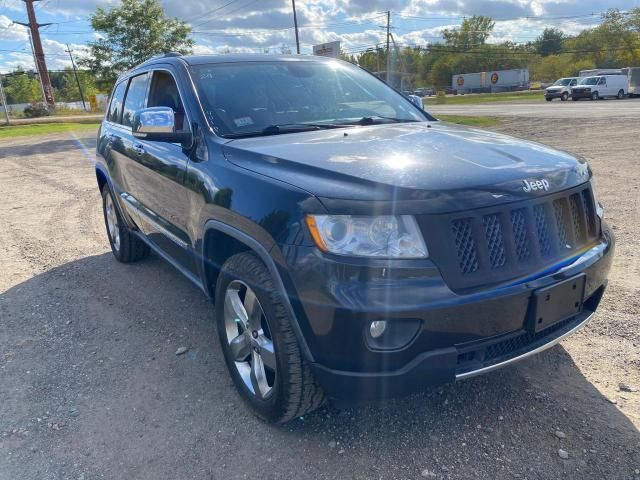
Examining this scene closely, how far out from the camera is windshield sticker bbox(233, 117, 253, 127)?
319 cm

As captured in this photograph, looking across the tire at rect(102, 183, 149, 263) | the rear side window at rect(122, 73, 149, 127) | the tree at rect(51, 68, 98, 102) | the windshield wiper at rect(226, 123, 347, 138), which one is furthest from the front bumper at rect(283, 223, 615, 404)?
the tree at rect(51, 68, 98, 102)

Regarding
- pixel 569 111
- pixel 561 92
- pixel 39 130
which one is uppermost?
pixel 39 130

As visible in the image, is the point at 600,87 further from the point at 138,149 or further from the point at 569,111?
the point at 138,149

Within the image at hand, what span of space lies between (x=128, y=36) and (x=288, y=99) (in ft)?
84.7

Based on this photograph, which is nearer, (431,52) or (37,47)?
(37,47)

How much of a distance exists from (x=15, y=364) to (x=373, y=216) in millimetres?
2874

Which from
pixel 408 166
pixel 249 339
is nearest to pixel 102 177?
pixel 249 339

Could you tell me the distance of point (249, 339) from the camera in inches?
109

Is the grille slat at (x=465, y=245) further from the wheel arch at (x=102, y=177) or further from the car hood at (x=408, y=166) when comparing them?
the wheel arch at (x=102, y=177)

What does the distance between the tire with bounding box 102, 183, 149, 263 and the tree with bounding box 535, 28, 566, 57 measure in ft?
354

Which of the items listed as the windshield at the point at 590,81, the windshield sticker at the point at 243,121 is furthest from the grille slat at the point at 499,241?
the windshield at the point at 590,81

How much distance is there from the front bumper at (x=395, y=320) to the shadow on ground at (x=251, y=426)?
485 mm

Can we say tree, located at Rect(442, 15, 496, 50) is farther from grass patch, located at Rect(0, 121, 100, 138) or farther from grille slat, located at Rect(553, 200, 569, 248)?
grille slat, located at Rect(553, 200, 569, 248)

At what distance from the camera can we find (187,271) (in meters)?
3.54
